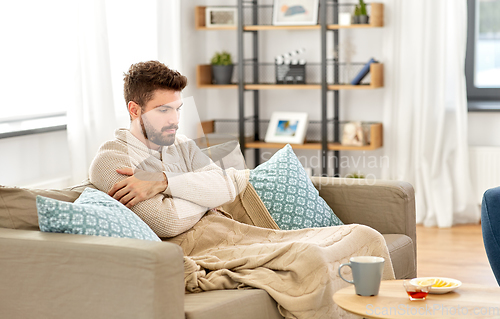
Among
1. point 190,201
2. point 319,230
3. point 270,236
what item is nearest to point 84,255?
point 190,201

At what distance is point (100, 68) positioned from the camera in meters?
3.26

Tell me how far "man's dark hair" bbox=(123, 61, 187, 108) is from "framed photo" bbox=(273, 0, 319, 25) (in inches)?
94.2

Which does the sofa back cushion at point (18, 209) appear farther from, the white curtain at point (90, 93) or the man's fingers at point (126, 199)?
the white curtain at point (90, 93)

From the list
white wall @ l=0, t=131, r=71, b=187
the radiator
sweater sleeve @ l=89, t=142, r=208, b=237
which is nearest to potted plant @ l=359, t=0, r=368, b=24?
the radiator

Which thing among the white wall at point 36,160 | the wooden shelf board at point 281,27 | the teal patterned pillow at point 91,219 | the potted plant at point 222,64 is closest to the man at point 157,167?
the teal patterned pillow at point 91,219

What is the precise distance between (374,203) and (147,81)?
3.47 feet

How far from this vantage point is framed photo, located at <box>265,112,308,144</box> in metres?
4.43

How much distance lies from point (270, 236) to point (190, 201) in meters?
0.30

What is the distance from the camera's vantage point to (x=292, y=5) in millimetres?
4395

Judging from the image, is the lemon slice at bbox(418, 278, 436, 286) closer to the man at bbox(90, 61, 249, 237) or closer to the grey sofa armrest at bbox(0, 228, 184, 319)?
the grey sofa armrest at bbox(0, 228, 184, 319)

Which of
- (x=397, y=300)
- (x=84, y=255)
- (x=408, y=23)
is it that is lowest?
(x=397, y=300)

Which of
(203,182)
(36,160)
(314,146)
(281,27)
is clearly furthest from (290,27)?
(203,182)

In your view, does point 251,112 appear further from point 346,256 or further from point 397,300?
point 397,300

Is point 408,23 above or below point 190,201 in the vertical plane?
above
